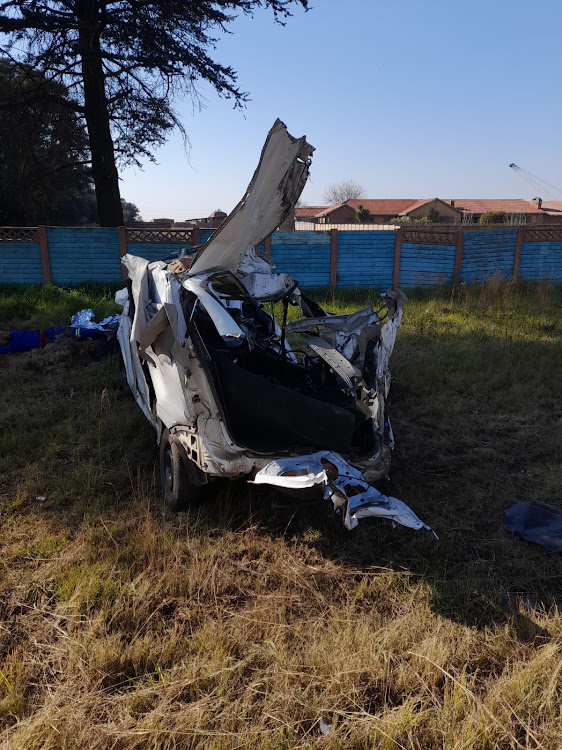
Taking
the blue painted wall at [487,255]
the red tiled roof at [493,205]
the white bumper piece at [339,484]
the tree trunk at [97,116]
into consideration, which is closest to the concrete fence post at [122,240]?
the tree trunk at [97,116]

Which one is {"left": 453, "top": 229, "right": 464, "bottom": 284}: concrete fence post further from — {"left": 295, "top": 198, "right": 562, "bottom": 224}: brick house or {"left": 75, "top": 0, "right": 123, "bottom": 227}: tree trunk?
{"left": 295, "top": 198, "right": 562, "bottom": 224}: brick house

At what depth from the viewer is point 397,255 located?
11680 millimetres

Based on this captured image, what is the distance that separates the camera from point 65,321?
29.5ft

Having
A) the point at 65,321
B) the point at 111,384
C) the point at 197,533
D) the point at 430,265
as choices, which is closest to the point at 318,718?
the point at 197,533

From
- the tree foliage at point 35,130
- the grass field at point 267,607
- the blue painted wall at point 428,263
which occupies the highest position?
the tree foliage at point 35,130

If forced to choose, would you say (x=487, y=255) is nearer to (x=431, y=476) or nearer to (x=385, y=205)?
(x=431, y=476)

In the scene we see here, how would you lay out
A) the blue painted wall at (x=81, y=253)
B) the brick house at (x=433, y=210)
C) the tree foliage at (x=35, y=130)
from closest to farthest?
the blue painted wall at (x=81, y=253)
the tree foliage at (x=35, y=130)
the brick house at (x=433, y=210)

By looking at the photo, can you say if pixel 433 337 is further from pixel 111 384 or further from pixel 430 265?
pixel 111 384

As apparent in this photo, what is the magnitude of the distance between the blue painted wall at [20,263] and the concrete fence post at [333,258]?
6.42 m

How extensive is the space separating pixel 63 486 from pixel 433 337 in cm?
613

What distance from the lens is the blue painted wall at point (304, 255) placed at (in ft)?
37.5

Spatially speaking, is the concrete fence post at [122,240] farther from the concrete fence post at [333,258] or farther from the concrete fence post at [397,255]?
the concrete fence post at [397,255]

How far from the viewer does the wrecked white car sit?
287 centimetres

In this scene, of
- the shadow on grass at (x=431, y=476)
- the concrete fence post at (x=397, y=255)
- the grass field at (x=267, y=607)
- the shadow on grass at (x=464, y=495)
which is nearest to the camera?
the grass field at (x=267, y=607)
